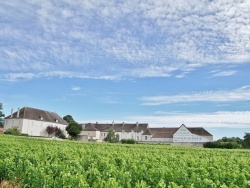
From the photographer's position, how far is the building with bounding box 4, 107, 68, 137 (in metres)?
89.9

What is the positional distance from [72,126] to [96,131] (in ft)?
90.1

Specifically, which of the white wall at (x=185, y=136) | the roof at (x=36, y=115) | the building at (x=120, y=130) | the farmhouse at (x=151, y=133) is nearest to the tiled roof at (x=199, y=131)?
the farmhouse at (x=151, y=133)

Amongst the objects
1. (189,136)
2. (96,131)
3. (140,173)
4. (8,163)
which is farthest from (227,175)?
(96,131)

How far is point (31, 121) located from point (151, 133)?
45.9m

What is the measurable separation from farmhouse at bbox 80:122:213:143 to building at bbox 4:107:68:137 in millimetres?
13998

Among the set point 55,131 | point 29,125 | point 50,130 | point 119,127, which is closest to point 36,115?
point 29,125

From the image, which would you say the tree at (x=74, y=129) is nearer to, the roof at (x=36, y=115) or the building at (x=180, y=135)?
the roof at (x=36, y=115)

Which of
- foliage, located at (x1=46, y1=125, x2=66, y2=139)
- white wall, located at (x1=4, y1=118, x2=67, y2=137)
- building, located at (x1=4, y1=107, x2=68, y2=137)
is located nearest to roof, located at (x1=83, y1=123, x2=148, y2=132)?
building, located at (x1=4, y1=107, x2=68, y2=137)

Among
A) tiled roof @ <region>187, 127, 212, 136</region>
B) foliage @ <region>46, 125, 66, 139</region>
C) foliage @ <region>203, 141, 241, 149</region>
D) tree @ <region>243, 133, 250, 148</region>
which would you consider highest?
tiled roof @ <region>187, 127, 212, 136</region>

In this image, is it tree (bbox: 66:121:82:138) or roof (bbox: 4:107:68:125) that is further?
tree (bbox: 66:121:82:138)

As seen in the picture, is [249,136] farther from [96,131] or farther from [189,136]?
[96,131]

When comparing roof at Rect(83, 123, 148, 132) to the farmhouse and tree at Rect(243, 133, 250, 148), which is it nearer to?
the farmhouse

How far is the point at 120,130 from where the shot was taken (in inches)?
4739

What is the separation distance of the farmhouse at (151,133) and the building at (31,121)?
45.9 feet
